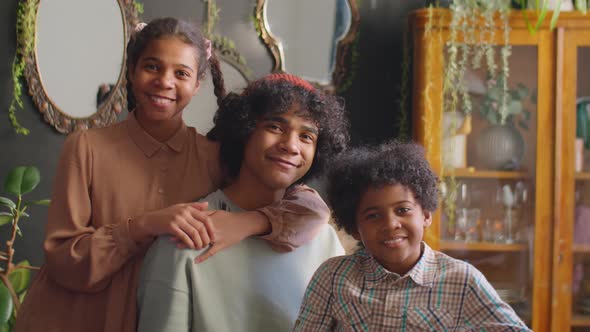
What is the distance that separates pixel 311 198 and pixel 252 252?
0.18 meters

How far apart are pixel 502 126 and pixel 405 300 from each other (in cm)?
222

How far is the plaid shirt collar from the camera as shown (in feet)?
4.39

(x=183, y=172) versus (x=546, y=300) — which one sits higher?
(x=183, y=172)

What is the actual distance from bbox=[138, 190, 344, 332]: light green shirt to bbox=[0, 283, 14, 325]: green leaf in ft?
3.03

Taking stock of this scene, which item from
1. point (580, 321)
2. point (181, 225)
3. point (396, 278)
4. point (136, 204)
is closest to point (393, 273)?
point (396, 278)

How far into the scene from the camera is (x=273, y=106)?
4.43ft

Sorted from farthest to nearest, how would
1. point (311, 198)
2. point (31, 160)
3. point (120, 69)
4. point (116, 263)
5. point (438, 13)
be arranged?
point (438, 13), point (120, 69), point (31, 160), point (311, 198), point (116, 263)

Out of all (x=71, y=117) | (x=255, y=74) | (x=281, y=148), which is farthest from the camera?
(x=255, y=74)

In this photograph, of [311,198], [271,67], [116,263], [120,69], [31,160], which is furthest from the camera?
[271,67]

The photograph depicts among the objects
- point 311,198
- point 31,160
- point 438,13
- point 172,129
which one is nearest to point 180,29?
point 172,129

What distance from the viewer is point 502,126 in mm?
3336

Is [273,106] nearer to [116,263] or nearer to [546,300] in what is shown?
[116,263]

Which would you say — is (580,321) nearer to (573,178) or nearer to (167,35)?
(573,178)

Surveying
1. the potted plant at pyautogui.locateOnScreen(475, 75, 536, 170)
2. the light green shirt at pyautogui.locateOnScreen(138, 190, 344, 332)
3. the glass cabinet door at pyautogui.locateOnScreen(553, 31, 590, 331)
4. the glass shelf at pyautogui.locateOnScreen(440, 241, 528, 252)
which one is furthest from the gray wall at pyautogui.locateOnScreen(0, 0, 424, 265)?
the light green shirt at pyautogui.locateOnScreen(138, 190, 344, 332)
